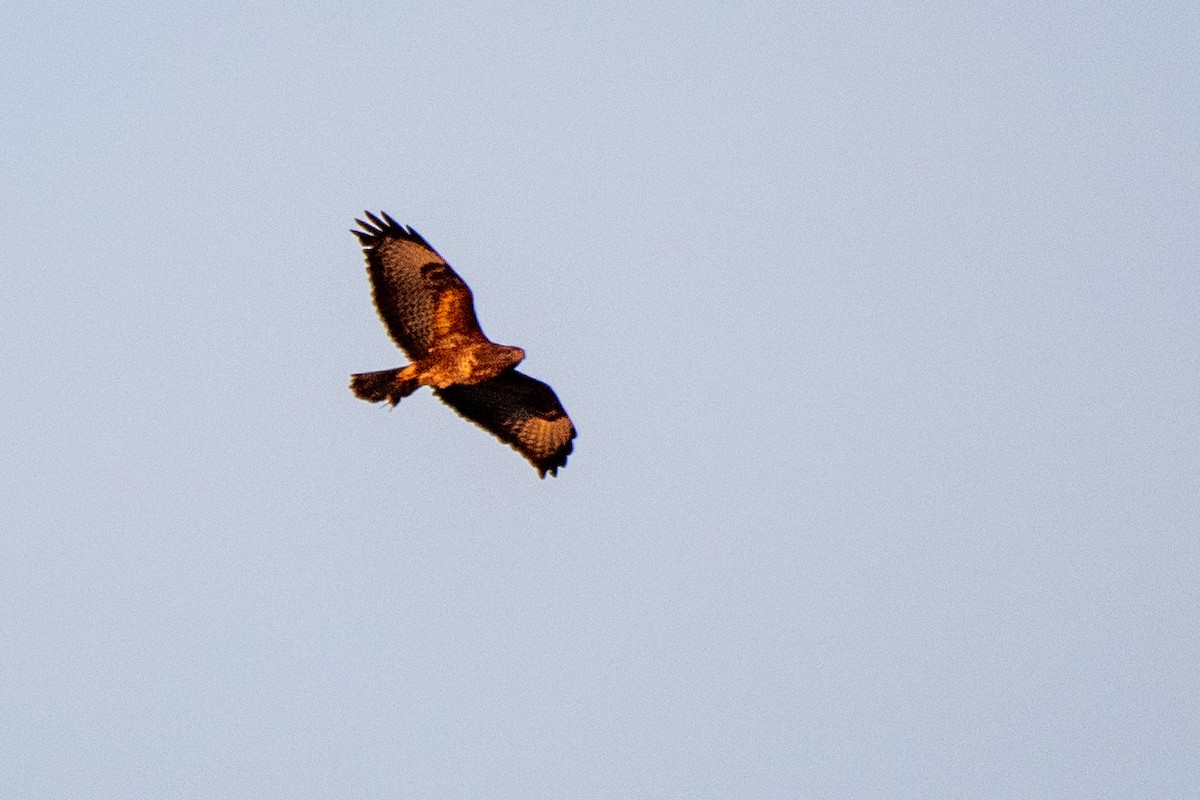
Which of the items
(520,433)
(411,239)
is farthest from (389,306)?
(520,433)

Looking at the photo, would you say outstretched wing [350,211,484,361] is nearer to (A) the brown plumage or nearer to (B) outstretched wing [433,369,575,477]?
(A) the brown plumage

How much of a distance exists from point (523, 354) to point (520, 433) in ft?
4.58

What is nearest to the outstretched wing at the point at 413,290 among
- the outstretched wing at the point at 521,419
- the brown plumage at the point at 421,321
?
the brown plumage at the point at 421,321

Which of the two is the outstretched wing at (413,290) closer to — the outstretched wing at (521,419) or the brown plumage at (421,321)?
the brown plumage at (421,321)

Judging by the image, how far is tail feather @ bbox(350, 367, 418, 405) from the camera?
1641 cm

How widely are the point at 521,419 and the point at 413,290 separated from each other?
1836 mm

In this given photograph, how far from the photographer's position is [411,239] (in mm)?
16516

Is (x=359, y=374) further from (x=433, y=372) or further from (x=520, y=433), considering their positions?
(x=520, y=433)

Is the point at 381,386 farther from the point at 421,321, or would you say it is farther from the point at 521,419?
the point at 521,419

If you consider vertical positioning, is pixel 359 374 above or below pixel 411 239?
below

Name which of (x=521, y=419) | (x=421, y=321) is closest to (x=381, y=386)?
(x=421, y=321)

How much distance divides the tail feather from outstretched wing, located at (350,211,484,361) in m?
0.29

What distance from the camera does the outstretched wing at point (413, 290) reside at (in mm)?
16516

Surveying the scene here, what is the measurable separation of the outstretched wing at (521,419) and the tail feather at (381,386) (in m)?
0.95
